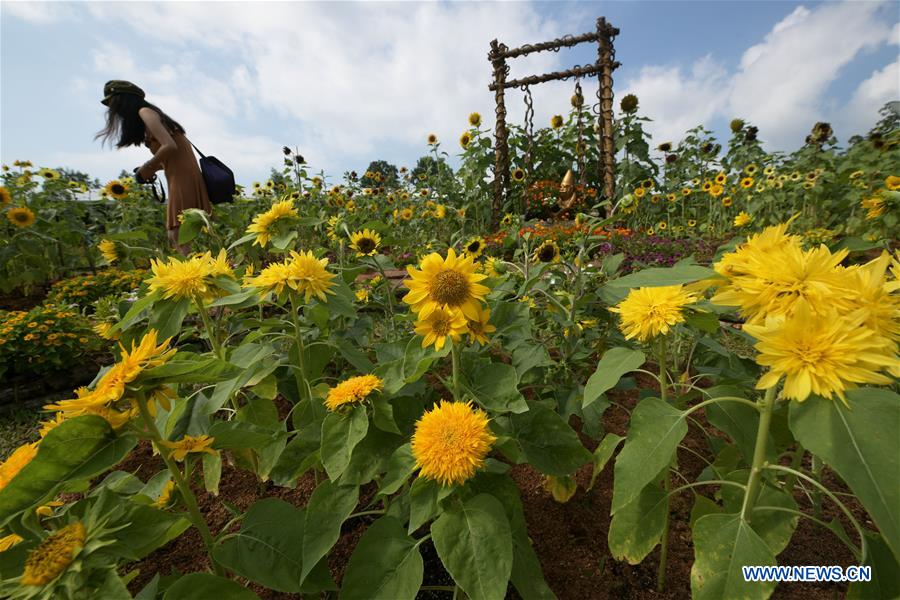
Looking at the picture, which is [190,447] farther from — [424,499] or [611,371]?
[611,371]

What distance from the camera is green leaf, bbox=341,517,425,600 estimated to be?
84 centimetres

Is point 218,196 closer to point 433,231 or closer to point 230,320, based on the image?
point 230,320

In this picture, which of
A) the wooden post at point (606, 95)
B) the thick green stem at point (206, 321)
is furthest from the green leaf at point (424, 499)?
the wooden post at point (606, 95)

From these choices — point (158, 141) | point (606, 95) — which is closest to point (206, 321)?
point (158, 141)

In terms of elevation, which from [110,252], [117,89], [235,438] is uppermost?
[117,89]

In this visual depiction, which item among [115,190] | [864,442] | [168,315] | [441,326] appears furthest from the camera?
[115,190]

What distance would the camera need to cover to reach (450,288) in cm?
109

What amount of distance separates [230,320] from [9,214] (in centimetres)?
466

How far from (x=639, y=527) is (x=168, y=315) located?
1398 millimetres

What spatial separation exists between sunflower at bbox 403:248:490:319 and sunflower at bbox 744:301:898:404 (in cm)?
63

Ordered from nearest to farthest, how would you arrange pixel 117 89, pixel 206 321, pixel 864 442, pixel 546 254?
pixel 864 442, pixel 206 321, pixel 546 254, pixel 117 89

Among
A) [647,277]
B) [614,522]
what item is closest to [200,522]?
[614,522]

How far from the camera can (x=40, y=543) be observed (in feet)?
2.31

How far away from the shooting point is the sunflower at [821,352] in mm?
612
